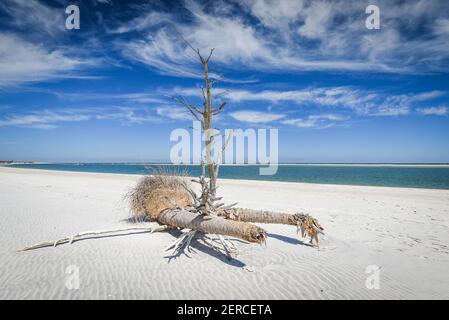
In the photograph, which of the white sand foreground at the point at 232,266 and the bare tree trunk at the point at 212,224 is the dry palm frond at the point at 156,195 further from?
the white sand foreground at the point at 232,266

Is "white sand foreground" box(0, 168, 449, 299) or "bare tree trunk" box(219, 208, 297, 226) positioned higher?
"bare tree trunk" box(219, 208, 297, 226)

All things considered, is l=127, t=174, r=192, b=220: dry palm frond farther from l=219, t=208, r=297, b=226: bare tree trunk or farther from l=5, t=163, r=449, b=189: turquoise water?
l=219, t=208, r=297, b=226: bare tree trunk

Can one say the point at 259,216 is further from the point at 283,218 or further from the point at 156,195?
the point at 156,195

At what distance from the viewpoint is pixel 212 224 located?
4.95m

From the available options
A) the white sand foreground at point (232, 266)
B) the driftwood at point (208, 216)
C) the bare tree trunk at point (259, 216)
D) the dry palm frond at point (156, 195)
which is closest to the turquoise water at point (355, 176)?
the dry palm frond at point (156, 195)

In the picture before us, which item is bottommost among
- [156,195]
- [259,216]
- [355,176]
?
[355,176]

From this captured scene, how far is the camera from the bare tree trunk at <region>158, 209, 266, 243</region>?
4289mm

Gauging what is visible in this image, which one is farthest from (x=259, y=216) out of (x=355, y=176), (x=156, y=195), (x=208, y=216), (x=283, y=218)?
(x=355, y=176)

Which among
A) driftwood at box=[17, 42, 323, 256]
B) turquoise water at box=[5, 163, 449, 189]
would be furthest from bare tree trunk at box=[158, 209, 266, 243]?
turquoise water at box=[5, 163, 449, 189]

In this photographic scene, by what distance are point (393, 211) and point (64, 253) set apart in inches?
401

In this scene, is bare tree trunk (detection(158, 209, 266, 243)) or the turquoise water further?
the turquoise water

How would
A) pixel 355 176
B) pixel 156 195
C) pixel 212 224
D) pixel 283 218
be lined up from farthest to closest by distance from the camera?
pixel 355 176
pixel 156 195
pixel 283 218
pixel 212 224

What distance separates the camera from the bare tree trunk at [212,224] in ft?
14.1

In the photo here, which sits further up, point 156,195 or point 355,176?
point 156,195
